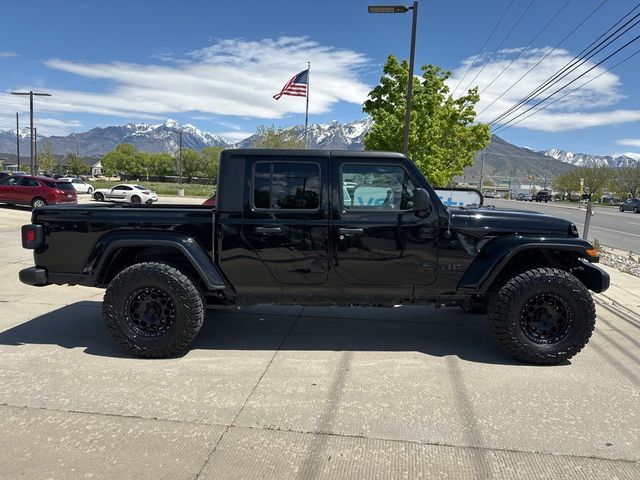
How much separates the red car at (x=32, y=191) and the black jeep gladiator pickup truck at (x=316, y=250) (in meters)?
17.9

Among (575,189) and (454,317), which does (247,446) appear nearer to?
(454,317)

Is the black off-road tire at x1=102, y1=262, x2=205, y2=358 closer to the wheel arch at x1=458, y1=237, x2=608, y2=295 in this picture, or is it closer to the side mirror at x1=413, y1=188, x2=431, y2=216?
the side mirror at x1=413, y1=188, x2=431, y2=216

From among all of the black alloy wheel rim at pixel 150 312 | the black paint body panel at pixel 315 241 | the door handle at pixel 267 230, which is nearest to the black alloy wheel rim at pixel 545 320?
the black paint body panel at pixel 315 241

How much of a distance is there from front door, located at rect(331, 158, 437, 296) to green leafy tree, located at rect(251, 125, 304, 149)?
4120 centimetres

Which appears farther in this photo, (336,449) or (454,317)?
(454,317)

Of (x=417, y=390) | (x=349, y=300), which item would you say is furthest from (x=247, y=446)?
(x=349, y=300)

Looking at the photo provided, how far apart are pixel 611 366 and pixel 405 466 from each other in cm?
272

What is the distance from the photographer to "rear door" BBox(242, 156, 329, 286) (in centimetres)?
408

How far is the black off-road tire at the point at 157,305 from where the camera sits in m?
4.06

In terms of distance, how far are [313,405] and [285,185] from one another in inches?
76.8

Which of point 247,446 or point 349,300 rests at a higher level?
point 349,300

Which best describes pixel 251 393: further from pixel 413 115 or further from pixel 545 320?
pixel 413 115

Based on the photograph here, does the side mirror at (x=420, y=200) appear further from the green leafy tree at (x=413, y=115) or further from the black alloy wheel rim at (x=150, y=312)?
the green leafy tree at (x=413, y=115)

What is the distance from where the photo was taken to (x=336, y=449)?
2.79 meters
